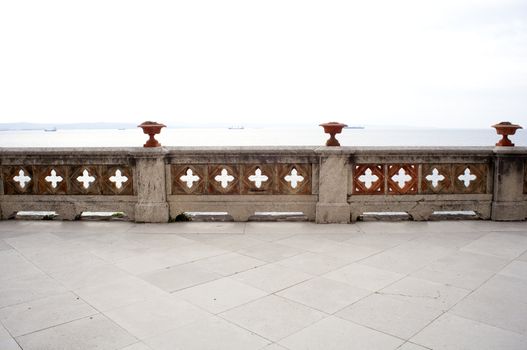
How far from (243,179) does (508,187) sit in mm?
4526

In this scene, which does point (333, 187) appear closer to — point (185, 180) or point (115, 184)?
point (185, 180)

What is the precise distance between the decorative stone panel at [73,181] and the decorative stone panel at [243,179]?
0.92 m

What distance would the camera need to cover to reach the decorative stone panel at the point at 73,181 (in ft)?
24.3

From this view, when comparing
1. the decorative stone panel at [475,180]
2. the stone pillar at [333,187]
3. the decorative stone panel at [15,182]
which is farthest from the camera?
the decorative stone panel at [15,182]

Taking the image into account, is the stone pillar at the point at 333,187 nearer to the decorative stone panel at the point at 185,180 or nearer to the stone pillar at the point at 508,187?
the decorative stone panel at the point at 185,180

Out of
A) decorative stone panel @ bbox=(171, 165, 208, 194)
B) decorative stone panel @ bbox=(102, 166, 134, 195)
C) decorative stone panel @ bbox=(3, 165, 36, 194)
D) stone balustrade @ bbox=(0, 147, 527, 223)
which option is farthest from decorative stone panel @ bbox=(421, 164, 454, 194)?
decorative stone panel @ bbox=(3, 165, 36, 194)

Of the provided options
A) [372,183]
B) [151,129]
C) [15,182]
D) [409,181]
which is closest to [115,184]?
[151,129]

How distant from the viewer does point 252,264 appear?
198 inches

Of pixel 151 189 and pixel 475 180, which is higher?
pixel 475 180

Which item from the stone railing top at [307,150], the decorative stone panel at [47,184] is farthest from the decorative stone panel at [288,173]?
the decorative stone panel at [47,184]

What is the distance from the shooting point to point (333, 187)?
7145 mm

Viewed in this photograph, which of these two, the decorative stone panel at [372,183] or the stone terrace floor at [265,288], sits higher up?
the decorative stone panel at [372,183]

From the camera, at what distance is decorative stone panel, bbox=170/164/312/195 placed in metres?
7.26

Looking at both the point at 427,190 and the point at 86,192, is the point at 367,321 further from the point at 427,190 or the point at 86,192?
the point at 86,192
